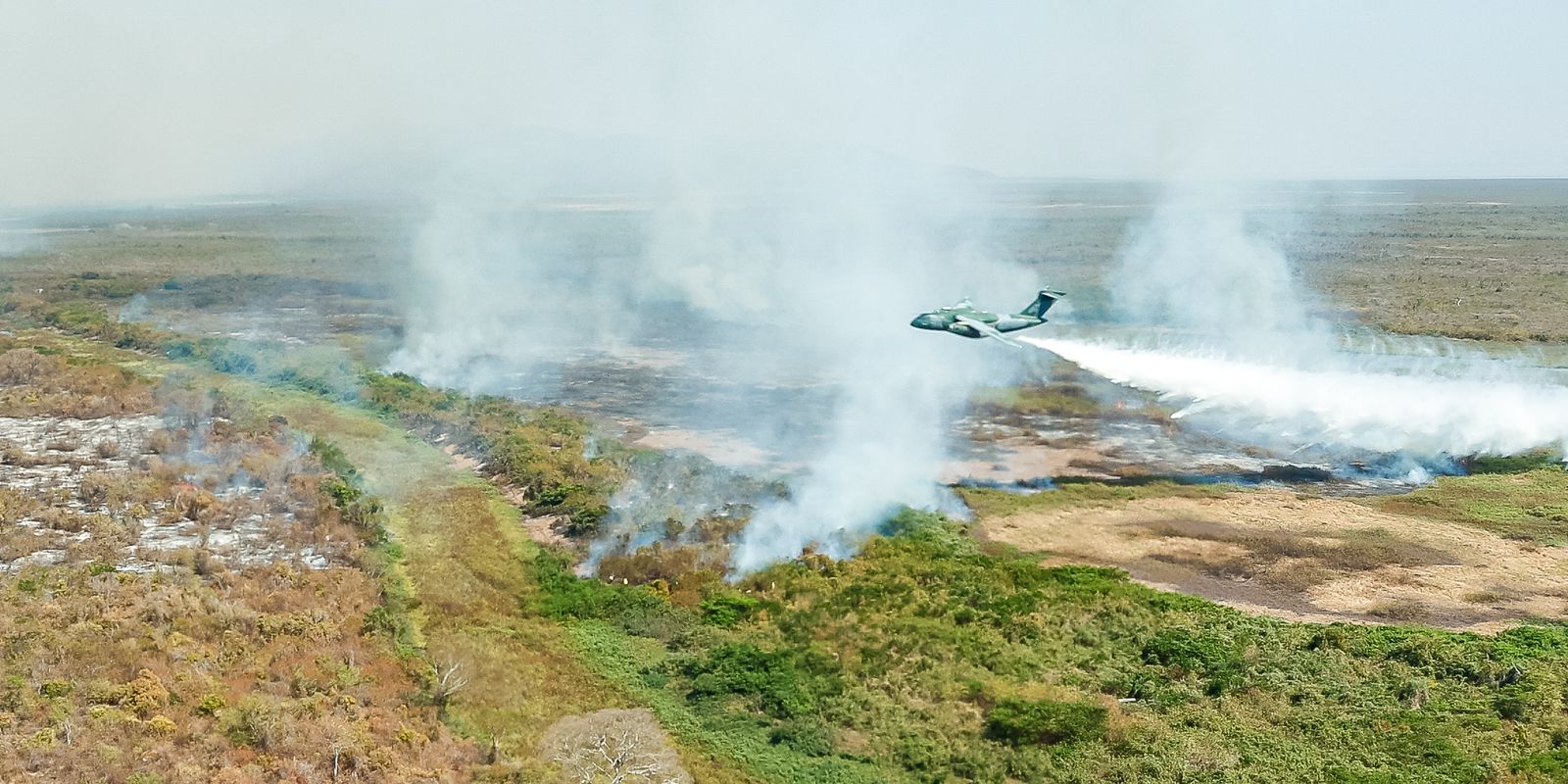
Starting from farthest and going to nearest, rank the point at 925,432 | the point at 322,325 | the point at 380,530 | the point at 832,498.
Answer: the point at 322,325
the point at 925,432
the point at 832,498
the point at 380,530

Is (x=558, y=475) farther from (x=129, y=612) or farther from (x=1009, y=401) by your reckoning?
(x=1009, y=401)

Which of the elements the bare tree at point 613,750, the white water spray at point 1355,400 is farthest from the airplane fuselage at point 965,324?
the bare tree at point 613,750

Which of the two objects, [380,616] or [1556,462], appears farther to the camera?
[1556,462]

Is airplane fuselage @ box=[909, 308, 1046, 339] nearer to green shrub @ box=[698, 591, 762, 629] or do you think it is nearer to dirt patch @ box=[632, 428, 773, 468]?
dirt patch @ box=[632, 428, 773, 468]

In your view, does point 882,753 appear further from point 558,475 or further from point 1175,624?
point 558,475

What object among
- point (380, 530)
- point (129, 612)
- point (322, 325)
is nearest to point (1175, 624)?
point (380, 530)

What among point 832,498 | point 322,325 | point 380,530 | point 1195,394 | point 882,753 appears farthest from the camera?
point 322,325
